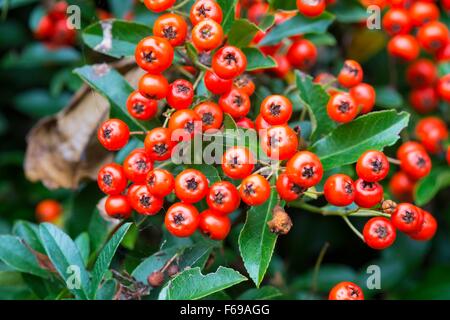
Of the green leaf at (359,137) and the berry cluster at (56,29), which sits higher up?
the berry cluster at (56,29)

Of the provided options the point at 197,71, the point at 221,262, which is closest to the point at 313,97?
the point at 197,71

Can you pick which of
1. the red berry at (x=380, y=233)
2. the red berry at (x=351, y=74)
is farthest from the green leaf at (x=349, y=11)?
the red berry at (x=380, y=233)

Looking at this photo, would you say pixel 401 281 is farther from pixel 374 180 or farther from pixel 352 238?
pixel 374 180

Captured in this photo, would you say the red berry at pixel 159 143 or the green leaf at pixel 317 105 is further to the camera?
the green leaf at pixel 317 105

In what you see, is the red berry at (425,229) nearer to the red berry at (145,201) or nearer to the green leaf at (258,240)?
the green leaf at (258,240)

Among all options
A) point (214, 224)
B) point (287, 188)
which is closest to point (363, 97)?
point (287, 188)

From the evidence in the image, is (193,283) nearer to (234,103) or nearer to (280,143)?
(280,143)
